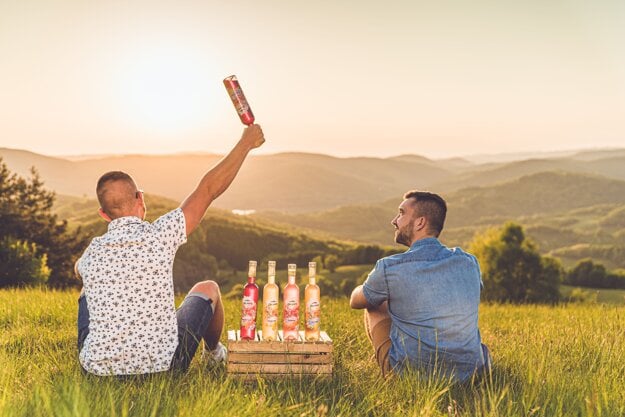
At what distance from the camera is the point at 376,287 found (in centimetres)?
499

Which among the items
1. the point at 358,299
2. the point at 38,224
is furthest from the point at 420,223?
the point at 38,224

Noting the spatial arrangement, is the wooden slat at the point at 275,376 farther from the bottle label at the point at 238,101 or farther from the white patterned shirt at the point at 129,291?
the bottle label at the point at 238,101

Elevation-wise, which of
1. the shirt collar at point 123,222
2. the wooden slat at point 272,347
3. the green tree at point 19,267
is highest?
the shirt collar at point 123,222

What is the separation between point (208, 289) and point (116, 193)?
131 centimetres

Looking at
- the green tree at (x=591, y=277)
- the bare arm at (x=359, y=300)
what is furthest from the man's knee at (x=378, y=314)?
the green tree at (x=591, y=277)

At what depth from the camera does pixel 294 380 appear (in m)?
4.92

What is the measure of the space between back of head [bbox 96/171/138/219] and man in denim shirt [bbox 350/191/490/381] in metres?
1.96

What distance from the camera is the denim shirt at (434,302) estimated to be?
15.9 feet

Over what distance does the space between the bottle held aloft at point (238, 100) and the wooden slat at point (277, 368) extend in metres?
1.93

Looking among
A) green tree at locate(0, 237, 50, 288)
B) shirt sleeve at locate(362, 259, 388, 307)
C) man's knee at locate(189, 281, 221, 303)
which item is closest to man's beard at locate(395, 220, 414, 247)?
shirt sleeve at locate(362, 259, 388, 307)

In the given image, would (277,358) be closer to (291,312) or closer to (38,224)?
(291,312)

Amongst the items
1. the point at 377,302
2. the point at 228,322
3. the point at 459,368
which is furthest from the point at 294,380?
the point at 228,322

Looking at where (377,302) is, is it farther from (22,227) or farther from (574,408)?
(22,227)

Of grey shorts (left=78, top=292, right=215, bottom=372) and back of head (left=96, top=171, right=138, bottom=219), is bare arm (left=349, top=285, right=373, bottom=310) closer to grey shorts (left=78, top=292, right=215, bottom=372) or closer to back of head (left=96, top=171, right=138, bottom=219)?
grey shorts (left=78, top=292, right=215, bottom=372)
